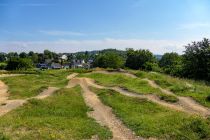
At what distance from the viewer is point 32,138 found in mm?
16922

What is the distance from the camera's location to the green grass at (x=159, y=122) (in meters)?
18.0

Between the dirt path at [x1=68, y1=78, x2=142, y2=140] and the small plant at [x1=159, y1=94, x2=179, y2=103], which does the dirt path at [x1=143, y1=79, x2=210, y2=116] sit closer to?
the small plant at [x1=159, y1=94, x2=179, y2=103]

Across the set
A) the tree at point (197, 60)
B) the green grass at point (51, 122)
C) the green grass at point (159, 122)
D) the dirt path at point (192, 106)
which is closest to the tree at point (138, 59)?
the tree at point (197, 60)

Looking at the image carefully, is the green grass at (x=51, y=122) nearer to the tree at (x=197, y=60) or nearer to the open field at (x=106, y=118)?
the open field at (x=106, y=118)

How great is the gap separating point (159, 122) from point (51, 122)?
20.5ft

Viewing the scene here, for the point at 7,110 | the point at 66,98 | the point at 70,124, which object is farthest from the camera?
the point at 66,98

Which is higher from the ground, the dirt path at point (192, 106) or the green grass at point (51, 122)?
the dirt path at point (192, 106)

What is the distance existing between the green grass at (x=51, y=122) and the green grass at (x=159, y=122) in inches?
82.0

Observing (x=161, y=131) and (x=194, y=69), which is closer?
(x=161, y=131)

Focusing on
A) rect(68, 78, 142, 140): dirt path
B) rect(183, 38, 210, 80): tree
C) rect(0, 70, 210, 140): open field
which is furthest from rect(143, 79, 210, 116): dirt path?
rect(183, 38, 210, 80): tree

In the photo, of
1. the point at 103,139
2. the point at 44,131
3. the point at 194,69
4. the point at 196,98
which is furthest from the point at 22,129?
the point at 194,69

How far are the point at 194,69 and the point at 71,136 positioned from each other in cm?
5048

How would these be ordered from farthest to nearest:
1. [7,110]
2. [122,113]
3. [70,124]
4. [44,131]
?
[7,110]
[122,113]
[70,124]
[44,131]

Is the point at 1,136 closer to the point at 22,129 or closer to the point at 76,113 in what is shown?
the point at 22,129
